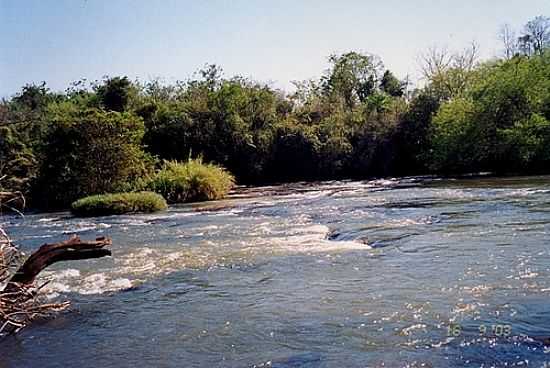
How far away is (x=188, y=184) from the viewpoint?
29938 mm

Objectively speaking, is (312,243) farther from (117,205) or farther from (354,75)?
(354,75)

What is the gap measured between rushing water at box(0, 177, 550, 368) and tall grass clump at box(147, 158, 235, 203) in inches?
433

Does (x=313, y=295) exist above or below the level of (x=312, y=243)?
below

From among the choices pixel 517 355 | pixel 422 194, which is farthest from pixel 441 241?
pixel 422 194

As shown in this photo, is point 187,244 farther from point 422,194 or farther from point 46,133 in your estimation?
point 46,133

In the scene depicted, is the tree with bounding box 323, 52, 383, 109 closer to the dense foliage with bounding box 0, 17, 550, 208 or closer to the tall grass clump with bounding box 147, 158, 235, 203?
the dense foliage with bounding box 0, 17, 550, 208

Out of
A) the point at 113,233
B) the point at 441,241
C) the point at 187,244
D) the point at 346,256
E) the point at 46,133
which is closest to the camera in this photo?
the point at 346,256

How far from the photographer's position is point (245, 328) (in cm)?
809

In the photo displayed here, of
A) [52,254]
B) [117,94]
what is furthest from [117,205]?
[117,94]

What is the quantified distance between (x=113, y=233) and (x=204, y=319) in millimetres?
10489

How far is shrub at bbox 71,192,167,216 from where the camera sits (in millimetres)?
25328

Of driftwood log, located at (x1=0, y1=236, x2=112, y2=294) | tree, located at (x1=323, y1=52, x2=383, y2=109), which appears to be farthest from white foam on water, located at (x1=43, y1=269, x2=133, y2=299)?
tree, located at (x1=323, y1=52, x2=383, y2=109)

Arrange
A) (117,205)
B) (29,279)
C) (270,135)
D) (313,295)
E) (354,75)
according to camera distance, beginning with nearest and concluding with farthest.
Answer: (29,279) < (313,295) < (117,205) < (270,135) < (354,75)

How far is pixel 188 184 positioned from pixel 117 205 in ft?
16.7
